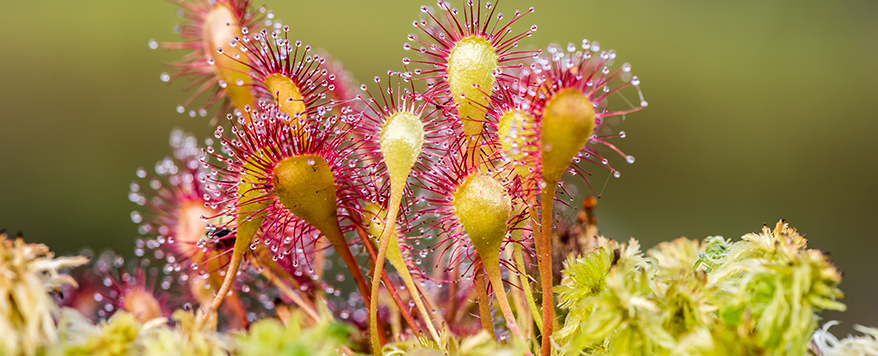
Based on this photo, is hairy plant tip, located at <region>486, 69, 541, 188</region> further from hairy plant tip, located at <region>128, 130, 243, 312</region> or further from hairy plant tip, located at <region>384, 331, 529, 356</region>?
hairy plant tip, located at <region>128, 130, 243, 312</region>

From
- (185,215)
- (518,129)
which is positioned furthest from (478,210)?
(185,215)

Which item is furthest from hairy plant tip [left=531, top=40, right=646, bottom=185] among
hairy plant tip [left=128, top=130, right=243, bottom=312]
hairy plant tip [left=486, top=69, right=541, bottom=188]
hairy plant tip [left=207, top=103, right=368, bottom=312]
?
hairy plant tip [left=128, top=130, right=243, bottom=312]

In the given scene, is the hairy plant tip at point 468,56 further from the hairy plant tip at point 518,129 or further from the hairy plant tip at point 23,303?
the hairy plant tip at point 23,303

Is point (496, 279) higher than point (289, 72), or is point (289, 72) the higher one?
point (289, 72)

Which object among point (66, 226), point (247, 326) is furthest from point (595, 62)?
point (66, 226)

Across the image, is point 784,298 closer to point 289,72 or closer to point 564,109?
point 564,109

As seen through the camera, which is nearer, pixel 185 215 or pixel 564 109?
pixel 564 109

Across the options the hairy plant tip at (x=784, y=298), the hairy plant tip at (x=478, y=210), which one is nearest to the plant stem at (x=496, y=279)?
the hairy plant tip at (x=478, y=210)
